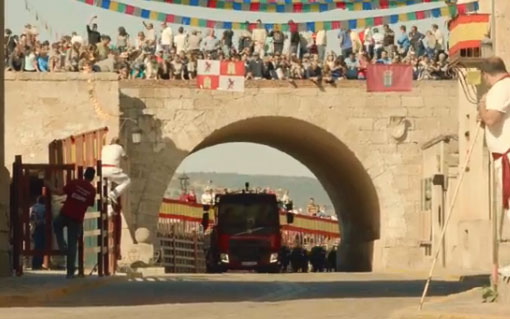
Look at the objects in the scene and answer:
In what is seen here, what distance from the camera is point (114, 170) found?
29.7m

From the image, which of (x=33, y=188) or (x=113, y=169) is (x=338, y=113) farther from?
(x=113, y=169)

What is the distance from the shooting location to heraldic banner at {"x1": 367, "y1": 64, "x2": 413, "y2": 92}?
3941 cm

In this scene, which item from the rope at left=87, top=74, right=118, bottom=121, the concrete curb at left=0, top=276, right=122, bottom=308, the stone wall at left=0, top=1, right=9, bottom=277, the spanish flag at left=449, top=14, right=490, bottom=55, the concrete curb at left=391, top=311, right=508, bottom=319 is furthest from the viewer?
the rope at left=87, top=74, right=118, bottom=121

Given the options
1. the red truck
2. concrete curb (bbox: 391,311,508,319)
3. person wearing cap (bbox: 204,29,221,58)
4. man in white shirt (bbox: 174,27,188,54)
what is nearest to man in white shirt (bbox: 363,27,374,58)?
person wearing cap (bbox: 204,29,221,58)

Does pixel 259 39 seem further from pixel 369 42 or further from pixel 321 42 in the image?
pixel 369 42

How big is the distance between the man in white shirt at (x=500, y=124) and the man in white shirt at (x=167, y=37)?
27499 millimetres

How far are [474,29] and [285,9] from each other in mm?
6787

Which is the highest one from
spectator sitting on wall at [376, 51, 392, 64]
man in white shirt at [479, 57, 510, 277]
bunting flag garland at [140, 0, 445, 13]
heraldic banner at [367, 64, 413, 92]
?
spectator sitting on wall at [376, 51, 392, 64]

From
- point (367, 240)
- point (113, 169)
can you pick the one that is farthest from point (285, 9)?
point (367, 240)

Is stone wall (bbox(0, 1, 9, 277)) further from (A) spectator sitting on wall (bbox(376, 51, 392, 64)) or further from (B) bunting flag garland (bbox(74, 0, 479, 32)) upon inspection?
(A) spectator sitting on wall (bbox(376, 51, 392, 64))

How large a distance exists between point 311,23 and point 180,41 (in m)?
8.20

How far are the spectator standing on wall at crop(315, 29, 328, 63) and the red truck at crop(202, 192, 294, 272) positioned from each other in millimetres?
4080

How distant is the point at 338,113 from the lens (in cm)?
3984

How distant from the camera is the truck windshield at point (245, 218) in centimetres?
4309
